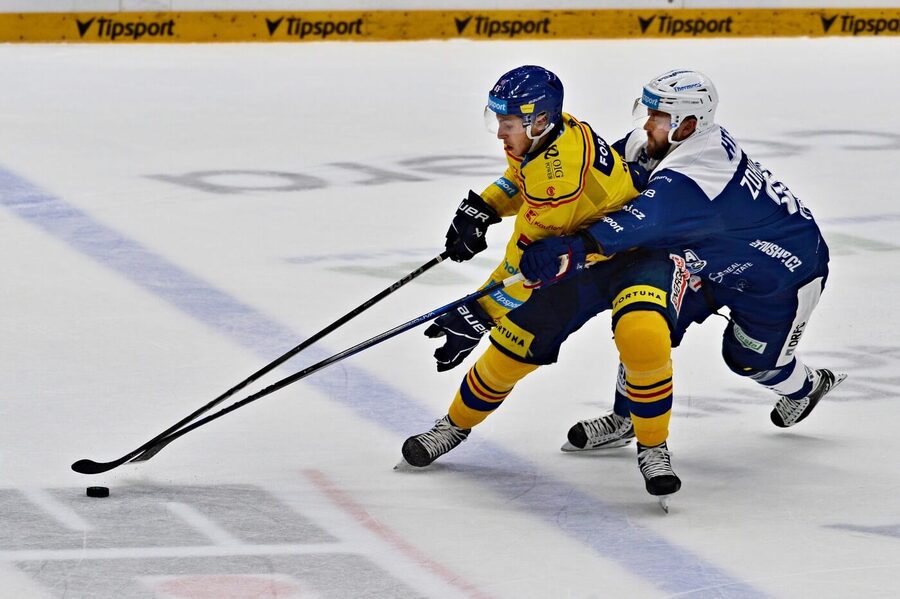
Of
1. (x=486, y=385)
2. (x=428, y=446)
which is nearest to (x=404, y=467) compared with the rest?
(x=428, y=446)

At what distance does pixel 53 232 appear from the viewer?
604cm

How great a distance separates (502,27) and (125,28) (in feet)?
7.77

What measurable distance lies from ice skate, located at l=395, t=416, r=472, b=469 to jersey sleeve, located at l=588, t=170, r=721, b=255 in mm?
614

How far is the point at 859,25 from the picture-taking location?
1146 centimetres

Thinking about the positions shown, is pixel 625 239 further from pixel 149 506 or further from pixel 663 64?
pixel 663 64

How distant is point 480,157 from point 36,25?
3616 millimetres

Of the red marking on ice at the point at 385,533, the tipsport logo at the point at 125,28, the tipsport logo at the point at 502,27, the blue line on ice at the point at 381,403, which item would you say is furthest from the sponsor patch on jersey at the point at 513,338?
the tipsport logo at the point at 502,27

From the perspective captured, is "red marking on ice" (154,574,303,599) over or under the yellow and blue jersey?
under

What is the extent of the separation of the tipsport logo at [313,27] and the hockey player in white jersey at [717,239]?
6552mm

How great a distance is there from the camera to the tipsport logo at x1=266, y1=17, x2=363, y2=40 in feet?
34.0

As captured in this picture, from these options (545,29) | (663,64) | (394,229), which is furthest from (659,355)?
(545,29)

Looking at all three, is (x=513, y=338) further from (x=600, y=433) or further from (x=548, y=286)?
(x=600, y=433)

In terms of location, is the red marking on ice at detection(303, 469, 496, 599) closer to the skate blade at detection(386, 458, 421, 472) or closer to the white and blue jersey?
the skate blade at detection(386, 458, 421, 472)

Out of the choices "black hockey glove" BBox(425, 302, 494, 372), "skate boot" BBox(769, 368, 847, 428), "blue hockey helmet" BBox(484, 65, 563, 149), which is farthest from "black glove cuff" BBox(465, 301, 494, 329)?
"skate boot" BBox(769, 368, 847, 428)
